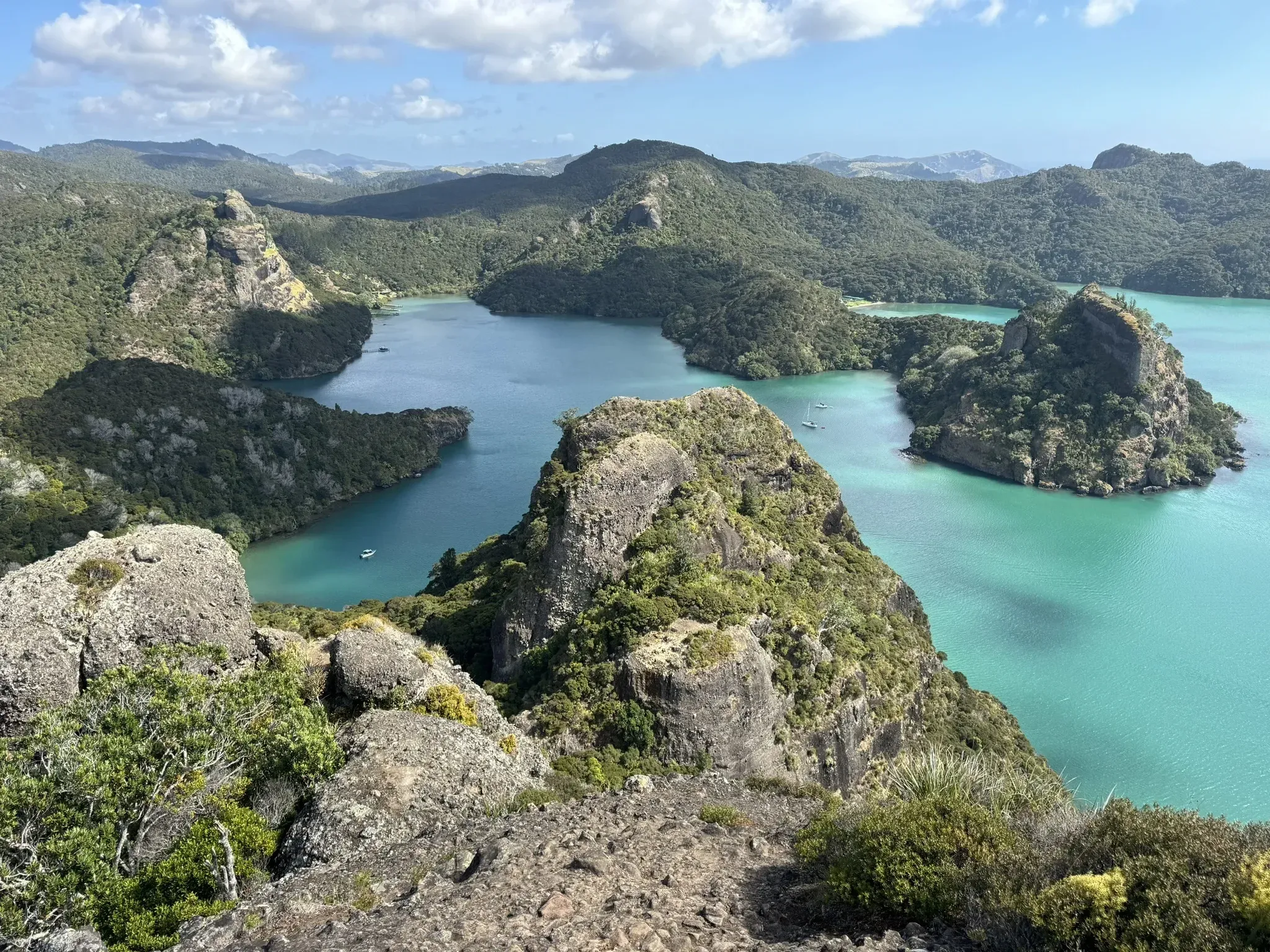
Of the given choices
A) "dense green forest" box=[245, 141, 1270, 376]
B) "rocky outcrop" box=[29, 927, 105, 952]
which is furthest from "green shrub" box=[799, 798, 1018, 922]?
"dense green forest" box=[245, 141, 1270, 376]

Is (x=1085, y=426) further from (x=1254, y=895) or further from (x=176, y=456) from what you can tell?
(x=176, y=456)

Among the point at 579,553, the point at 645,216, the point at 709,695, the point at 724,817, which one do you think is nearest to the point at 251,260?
the point at 645,216

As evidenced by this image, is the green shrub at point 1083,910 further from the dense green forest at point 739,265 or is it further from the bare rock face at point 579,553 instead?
the dense green forest at point 739,265

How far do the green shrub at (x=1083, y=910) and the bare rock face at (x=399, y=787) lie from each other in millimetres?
9626

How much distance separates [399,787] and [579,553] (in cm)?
1225

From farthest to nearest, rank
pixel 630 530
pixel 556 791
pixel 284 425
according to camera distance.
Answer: pixel 284 425
pixel 630 530
pixel 556 791

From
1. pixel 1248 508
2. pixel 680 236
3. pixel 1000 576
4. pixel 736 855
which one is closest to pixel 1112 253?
pixel 680 236

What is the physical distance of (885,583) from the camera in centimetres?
3434

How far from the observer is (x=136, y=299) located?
104000 millimetres

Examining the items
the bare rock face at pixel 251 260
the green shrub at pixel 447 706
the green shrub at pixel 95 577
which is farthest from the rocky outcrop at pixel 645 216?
the green shrub at pixel 95 577

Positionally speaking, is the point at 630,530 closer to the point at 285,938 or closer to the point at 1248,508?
the point at 285,938

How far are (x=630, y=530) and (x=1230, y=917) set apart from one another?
20.1 meters

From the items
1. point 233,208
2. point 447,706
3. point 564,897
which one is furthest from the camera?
point 233,208

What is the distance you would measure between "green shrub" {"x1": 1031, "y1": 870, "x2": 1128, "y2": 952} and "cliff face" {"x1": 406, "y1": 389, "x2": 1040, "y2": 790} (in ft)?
41.3
